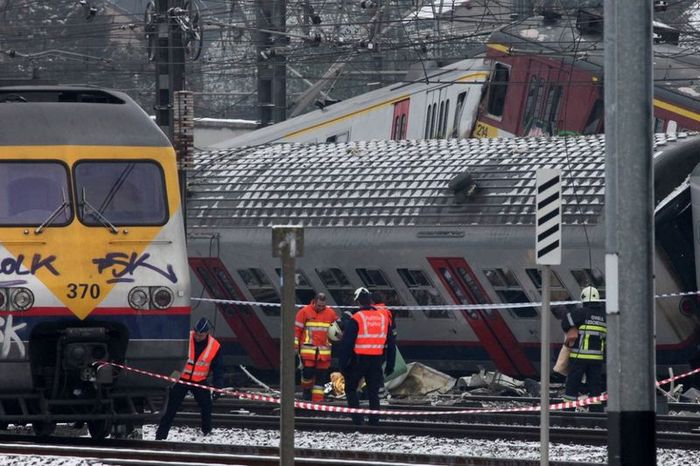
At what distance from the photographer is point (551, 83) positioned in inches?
1190

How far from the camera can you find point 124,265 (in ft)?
45.6

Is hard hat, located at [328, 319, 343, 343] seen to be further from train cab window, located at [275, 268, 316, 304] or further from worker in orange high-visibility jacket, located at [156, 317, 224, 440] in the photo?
train cab window, located at [275, 268, 316, 304]

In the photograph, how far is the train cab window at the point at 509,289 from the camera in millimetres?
23703

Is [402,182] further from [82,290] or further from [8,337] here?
[8,337]

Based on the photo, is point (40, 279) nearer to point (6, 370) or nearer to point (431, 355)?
point (6, 370)

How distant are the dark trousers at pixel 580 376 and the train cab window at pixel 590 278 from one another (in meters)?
3.58

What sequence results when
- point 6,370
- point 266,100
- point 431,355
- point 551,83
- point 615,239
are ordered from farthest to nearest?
point 266,100 < point 551,83 < point 431,355 < point 6,370 < point 615,239

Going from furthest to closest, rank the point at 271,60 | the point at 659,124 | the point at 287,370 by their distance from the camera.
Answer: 1. the point at 271,60
2. the point at 659,124
3. the point at 287,370

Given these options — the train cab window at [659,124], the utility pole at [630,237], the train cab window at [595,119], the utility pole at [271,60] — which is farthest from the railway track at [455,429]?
the train cab window at [595,119]

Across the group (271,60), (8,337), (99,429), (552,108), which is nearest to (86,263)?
(8,337)

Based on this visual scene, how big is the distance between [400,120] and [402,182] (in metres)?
9.02

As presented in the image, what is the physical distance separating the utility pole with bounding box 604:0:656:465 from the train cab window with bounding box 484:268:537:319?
44.0 ft

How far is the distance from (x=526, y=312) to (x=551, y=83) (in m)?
7.69

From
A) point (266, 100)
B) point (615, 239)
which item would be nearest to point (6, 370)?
point (615, 239)
